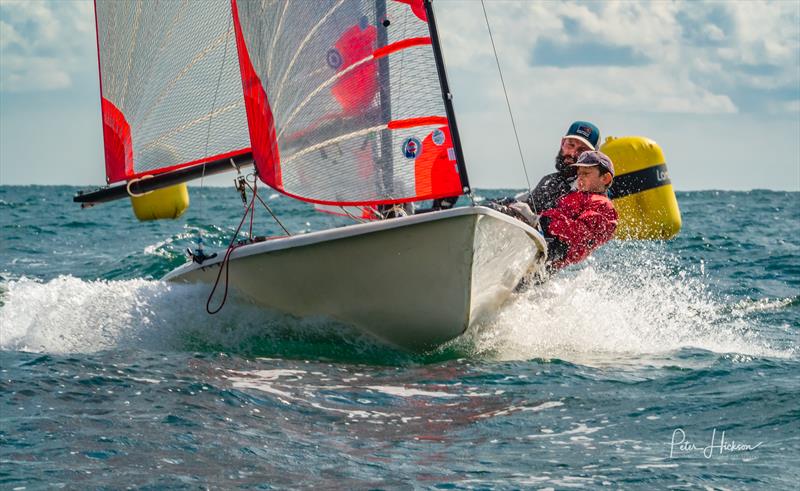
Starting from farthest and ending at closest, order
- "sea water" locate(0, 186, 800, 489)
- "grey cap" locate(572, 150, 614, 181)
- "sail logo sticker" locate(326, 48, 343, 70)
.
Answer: "grey cap" locate(572, 150, 614, 181)
"sail logo sticker" locate(326, 48, 343, 70)
"sea water" locate(0, 186, 800, 489)

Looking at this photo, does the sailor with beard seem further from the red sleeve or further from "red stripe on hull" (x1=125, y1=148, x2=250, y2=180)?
"red stripe on hull" (x1=125, y1=148, x2=250, y2=180)

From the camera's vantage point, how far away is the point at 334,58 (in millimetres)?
5883

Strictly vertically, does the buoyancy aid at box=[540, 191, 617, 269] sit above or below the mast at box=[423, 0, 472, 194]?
below

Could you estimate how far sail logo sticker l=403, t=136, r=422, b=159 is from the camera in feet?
18.2

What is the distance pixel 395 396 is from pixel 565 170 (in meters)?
2.57

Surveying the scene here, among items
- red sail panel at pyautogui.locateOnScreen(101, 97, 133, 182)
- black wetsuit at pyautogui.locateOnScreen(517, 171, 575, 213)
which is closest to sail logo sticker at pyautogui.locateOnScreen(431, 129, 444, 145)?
black wetsuit at pyautogui.locateOnScreen(517, 171, 575, 213)

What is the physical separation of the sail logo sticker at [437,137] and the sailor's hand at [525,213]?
84 centimetres

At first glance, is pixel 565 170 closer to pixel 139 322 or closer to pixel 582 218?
pixel 582 218

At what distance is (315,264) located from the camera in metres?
5.72

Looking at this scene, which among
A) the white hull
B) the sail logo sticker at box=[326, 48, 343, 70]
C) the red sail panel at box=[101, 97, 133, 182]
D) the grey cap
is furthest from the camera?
the red sail panel at box=[101, 97, 133, 182]

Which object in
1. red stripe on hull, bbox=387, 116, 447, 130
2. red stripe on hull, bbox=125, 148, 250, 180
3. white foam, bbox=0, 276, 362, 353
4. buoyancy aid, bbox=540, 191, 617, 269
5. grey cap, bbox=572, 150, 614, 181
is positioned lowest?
white foam, bbox=0, 276, 362, 353

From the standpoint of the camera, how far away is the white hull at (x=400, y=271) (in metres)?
5.42

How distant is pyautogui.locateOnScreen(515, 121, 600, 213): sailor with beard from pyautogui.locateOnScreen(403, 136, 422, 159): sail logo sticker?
1.30 m

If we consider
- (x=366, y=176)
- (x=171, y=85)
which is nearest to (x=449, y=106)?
(x=366, y=176)
